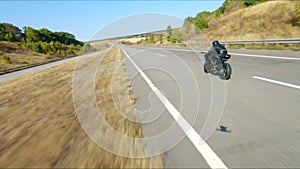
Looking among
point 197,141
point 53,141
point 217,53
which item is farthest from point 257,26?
point 53,141

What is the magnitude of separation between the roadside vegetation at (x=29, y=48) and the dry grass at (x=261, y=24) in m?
25.5

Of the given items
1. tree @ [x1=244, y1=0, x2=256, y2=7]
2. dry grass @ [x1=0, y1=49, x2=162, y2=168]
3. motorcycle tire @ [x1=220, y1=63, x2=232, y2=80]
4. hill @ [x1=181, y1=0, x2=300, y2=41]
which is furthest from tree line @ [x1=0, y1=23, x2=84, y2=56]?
motorcycle tire @ [x1=220, y1=63, x2=232, y2=80]

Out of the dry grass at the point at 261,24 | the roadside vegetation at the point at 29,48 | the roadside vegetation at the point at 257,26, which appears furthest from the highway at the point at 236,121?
the roadside vegetation at the point at 29,48

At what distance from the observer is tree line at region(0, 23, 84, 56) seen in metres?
59.2

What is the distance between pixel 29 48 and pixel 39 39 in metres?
26.0

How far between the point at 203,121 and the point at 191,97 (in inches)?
68.3

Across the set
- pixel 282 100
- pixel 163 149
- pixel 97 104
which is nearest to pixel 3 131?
pixel 97 104

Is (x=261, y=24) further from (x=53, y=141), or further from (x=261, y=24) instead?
(x=53, y=141)

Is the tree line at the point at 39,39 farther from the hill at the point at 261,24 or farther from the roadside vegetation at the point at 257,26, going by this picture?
the hill at the point at 261,24

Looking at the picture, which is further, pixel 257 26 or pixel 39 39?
pixel 39 39

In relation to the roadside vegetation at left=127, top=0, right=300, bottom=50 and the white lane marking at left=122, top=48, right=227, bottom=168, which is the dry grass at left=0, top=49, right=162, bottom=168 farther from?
the roadside vegetation at left=127, top=0, right=300, bottom=50

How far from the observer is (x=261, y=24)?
28562 millimetres

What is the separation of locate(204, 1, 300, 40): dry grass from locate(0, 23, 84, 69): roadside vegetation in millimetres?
25545

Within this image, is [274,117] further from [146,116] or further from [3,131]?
[3,131]
